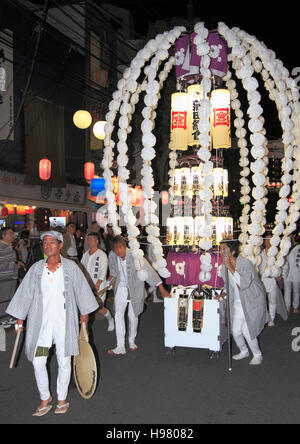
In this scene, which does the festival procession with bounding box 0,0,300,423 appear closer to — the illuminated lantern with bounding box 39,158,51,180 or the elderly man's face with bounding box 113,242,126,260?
the elderly man's face with bounding box 113,242,126,260

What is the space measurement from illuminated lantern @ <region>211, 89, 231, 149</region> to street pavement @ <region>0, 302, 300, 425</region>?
11.6ft

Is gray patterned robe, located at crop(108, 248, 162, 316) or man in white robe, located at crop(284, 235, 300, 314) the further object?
man in white robe, located at crop(284, 235, 300, 314)

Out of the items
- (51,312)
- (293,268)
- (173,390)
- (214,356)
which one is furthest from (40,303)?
(293,268)

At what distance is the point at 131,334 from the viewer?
670 centimetres

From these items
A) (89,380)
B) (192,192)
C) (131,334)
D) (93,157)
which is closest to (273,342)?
(131,334)

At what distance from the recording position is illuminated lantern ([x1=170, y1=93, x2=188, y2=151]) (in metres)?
7.68

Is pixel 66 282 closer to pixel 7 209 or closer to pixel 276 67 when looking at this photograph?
pixel 276 67

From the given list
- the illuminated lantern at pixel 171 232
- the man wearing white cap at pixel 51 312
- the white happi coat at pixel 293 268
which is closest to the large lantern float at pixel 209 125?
the illuminated lantern at pixel 171 232

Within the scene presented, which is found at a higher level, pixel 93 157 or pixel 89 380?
pixel 93 157

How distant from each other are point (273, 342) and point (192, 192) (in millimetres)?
3094

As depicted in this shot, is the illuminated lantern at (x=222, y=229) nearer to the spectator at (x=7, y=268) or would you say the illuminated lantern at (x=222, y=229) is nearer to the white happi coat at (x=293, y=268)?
the white happi coat at (x=293, y=268)

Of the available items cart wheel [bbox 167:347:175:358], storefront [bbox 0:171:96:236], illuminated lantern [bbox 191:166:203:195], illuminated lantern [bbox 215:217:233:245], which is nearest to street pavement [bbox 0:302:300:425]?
cart wheel [bbox 167:347:175:358]

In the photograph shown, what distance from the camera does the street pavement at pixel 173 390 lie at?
4.16 metres

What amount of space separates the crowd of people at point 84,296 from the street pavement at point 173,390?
0.28 meters
